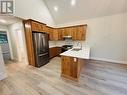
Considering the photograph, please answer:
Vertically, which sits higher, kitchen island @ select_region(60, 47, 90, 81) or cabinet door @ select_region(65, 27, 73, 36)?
cabinet door @ select_region(65, 27, 73, 36)

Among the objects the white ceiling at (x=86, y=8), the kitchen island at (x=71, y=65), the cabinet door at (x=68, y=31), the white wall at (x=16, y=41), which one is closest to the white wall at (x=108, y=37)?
the white ceiling at (x=86, y=8)

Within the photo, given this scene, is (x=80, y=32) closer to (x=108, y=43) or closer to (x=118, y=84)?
(x=108, y=43)

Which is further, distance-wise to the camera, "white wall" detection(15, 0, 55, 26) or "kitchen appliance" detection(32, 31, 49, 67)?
"kitchen appliance" detection(32, 31, 49, 67)

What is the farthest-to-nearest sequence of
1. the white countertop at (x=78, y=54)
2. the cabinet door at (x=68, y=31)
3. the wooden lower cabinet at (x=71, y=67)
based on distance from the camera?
1. the cabinet door at (x=68, y=31)
2. the wooden lower cabinet at (x=71, y=67)
3. the white countertop at (x=78, y=54)

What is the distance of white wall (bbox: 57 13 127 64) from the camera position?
3.81 meters

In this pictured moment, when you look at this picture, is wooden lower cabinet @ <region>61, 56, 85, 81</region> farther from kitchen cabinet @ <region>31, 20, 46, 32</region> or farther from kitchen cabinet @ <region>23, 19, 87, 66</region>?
kitchen cabinet @ <region>31, 20, 46, 32</region>

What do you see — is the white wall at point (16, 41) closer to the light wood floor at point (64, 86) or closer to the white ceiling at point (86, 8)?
the light wood floor at point (64, 86)

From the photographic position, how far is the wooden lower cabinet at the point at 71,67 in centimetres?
232

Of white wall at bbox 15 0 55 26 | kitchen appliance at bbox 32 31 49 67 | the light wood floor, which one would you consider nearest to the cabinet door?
white wall at bbox 15 0 55 26

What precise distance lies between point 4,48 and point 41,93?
5.39 metres

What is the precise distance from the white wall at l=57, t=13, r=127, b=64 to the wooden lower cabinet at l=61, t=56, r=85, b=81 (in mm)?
2715

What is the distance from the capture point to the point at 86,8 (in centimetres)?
393

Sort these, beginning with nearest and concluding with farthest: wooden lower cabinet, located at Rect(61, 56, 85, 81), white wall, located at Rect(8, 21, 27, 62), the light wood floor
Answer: the light wood floor < wooden lower cabinet, located at Rect(61, 56, 85, 81) < white wall, located at Rect(8, 21, 27, 62)

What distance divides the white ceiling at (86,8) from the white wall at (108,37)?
33 cm
